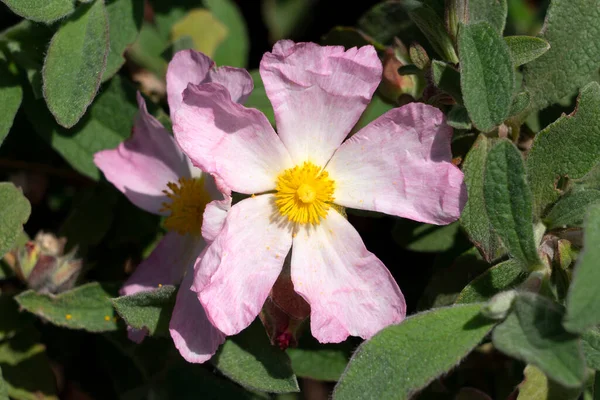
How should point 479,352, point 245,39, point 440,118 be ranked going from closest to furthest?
1. point 440,118
2. point 479,352
3. point 245,39

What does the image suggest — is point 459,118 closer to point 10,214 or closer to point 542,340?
point 542,340

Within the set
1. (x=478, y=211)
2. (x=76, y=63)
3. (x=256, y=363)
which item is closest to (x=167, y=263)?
(x=256, y=363)

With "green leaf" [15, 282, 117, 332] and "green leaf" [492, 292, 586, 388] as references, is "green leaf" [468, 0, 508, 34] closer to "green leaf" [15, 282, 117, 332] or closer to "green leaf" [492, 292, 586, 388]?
"green leaf" [492, 292, 586, 388]

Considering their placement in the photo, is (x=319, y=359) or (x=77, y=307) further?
(x=319, y=359)

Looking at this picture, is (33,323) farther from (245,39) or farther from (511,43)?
(511,43)

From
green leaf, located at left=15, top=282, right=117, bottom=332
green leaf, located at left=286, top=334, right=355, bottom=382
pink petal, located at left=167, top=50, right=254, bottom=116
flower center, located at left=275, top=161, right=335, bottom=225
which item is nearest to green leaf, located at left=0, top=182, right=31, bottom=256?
green leaf, located at left=15, top=282, right=117, bottom=332

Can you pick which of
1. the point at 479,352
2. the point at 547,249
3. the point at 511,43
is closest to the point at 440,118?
the point at 511,43
